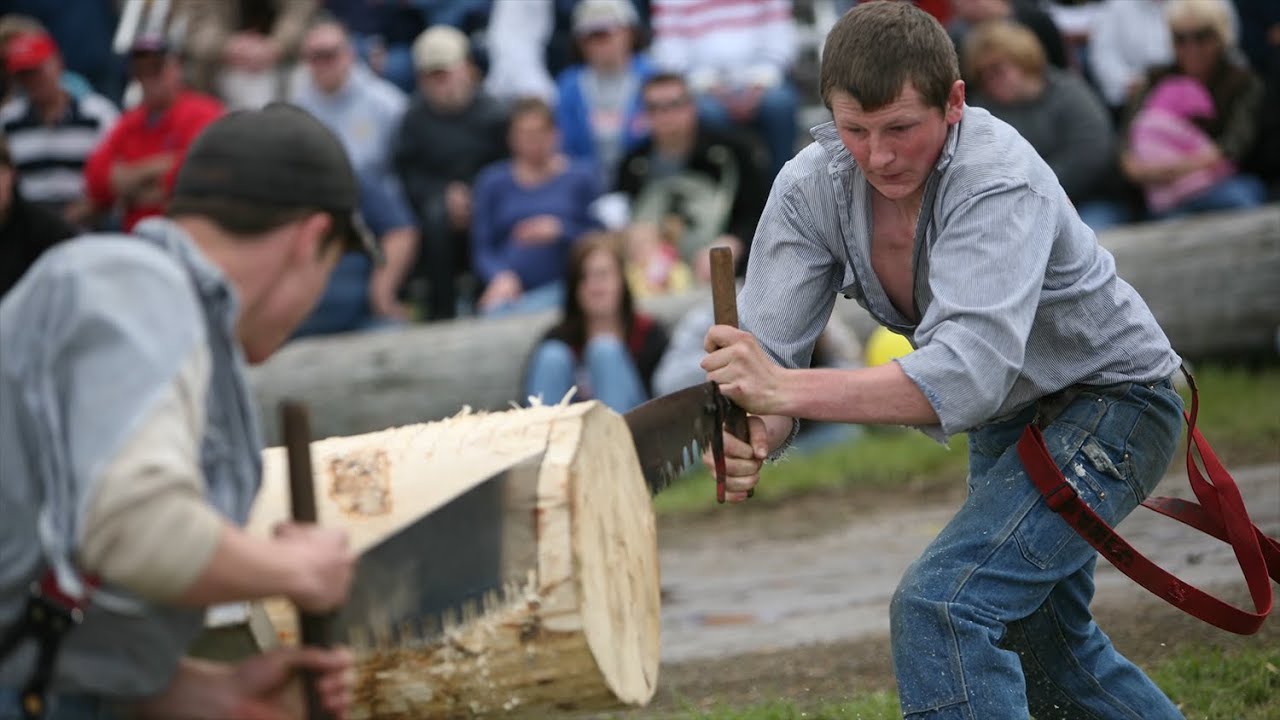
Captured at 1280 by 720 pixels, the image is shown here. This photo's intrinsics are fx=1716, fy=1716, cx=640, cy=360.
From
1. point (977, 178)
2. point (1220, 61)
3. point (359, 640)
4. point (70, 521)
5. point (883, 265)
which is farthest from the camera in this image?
point (1220, 61)

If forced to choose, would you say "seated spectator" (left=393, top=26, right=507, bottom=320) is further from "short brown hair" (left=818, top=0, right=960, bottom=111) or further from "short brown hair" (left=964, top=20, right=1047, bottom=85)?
"short brown hair" (left=818, top=0, right=960, bottom=111)

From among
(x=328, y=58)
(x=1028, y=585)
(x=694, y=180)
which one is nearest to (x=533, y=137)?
(x=694, y=180)

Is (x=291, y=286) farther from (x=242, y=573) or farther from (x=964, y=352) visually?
(x=964, y=352)

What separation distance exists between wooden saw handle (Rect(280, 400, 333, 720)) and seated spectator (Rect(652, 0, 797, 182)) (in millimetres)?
7903

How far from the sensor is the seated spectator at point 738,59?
1098 centimetres

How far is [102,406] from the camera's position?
2.70 m

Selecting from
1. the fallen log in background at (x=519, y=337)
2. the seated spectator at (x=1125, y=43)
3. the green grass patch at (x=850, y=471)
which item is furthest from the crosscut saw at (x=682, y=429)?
the seated spectator at (x=1125, y=43)

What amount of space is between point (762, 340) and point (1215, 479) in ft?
4.00

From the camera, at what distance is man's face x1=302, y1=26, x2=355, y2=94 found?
11.5 m

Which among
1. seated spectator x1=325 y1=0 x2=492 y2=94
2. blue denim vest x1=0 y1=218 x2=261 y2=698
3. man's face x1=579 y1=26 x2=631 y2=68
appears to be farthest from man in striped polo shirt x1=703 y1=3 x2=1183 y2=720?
seated spectator x1=325 y1=0 x2=492 y2=94

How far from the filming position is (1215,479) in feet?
14.4

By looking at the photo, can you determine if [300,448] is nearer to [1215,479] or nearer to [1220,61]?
[1215,479]

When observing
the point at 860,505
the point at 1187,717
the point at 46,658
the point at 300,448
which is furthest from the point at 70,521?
the point at 860,505

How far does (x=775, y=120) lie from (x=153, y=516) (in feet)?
28.2
